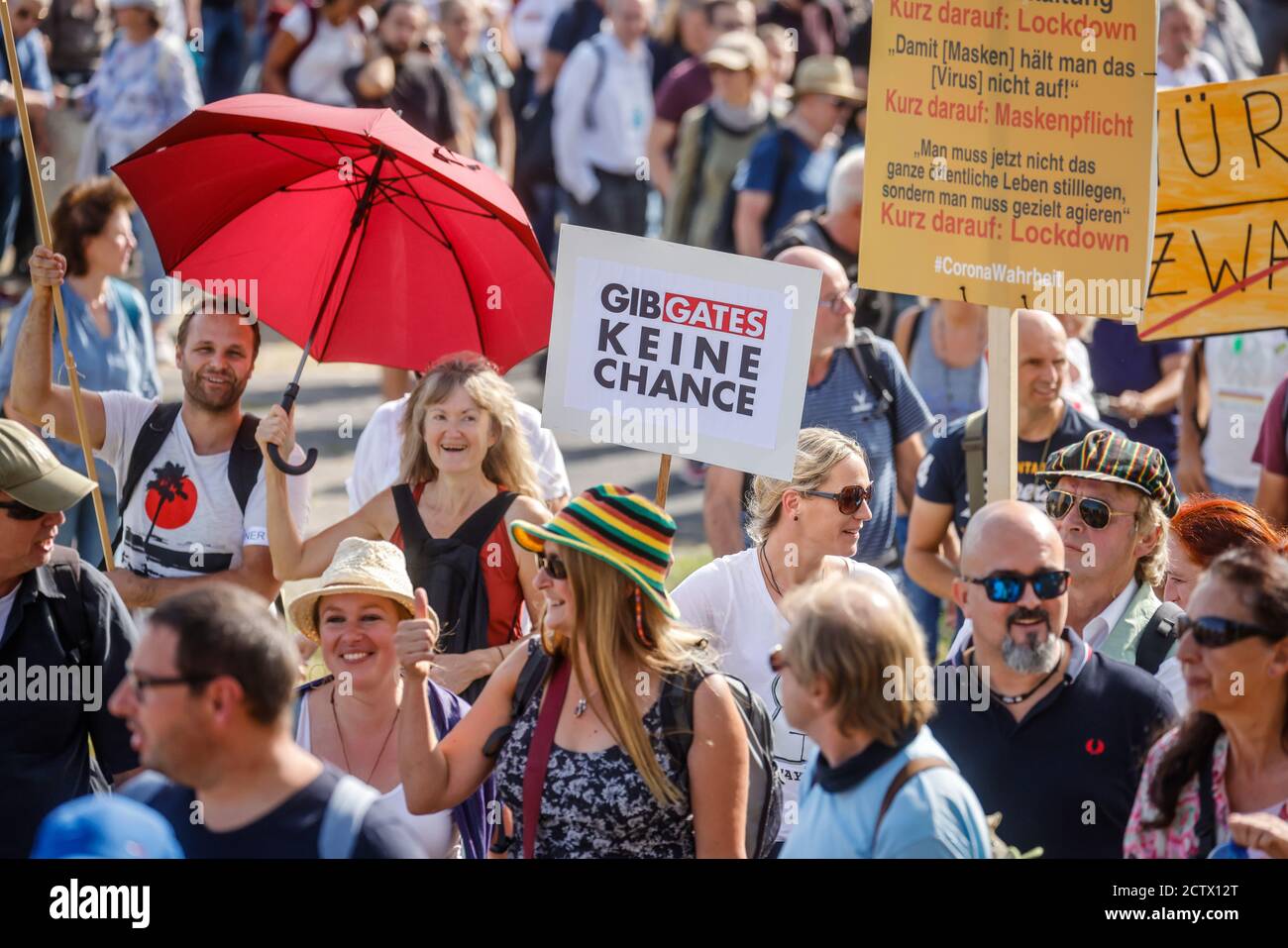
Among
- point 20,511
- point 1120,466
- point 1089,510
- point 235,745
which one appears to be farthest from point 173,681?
point 1120,466

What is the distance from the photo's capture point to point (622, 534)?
13.5 feet

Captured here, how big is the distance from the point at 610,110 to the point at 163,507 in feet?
24.4

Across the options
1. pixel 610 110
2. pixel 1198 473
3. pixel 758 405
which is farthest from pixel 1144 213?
pixel 610 110

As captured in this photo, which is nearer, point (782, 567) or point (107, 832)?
point (107, 832)

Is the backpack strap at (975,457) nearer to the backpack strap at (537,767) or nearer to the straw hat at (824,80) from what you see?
the backpack strap at (537,767)

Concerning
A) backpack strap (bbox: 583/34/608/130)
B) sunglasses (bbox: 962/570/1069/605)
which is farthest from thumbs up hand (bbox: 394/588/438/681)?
backpack strap (bbox: 583/34/608/130)

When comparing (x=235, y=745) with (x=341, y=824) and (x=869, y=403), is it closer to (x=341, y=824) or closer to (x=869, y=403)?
(x=341, y=824)

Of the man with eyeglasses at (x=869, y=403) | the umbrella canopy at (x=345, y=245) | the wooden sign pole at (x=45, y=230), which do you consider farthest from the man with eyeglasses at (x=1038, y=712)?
the wooden sign pole at (x=45, y=230)

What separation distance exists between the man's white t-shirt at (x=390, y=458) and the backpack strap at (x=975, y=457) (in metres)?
1.37

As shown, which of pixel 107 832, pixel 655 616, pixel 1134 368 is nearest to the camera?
pixel 107 832

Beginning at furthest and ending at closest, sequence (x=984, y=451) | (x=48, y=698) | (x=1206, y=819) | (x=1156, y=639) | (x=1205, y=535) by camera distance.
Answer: (x=984, y=451), (x=1205, y=535), (x=1156, y=639), (x=48, y=698), (x=1206, y=819)

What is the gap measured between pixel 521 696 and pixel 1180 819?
4.80 ft

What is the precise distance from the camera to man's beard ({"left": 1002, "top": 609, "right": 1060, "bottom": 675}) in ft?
13.9

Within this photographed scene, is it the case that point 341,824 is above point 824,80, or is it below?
below
